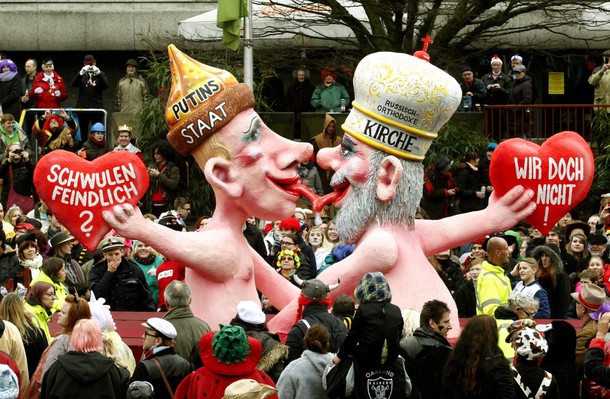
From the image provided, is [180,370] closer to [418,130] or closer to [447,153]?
[418,130]

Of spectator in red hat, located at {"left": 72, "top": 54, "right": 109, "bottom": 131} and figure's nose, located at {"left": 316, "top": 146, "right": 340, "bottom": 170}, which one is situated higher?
figure's nose, located at {"left": 316, "top": 146, "right": 340, "bottom": 170}

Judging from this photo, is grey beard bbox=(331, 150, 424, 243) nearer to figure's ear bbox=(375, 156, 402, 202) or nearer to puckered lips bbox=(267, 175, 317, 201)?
figure's ear bbox=(375, 156, 402, 202)

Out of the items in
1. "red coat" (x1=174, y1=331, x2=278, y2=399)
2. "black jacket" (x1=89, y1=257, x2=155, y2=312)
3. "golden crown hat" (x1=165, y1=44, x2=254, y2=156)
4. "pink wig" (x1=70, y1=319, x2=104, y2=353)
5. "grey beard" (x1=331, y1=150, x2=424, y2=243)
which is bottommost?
"black jacket" (x1=89, y1=257, x2=155, y2=312)

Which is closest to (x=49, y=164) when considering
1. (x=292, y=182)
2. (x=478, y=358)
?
(x=292, y=182)

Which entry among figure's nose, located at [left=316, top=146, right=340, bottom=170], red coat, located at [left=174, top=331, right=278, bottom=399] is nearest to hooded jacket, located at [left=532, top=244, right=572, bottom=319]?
figure's nose, located at [left=316, top=146, right=340, bottom=170]

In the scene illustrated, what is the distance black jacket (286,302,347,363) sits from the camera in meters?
11.5

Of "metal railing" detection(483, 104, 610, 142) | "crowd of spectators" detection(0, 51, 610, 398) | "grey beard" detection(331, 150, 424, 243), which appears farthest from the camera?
"metal railing" detection(483, 104, 610, 142)

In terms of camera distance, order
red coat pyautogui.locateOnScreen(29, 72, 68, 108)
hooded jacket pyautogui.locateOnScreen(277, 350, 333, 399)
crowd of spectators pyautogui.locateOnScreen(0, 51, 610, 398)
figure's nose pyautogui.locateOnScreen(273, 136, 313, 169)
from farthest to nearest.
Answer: red coat pyautogui.locateOnScreen(29, 72, 68, 108), figure's nose pyautogui.locateOnScreen(273, 136, 313, 169), hooded jacket pyautogui.locateOnScreen(277, 350, 333, 399), crowd of spectators pyautogui.locateOnScreen(0, 51, 610, 398)

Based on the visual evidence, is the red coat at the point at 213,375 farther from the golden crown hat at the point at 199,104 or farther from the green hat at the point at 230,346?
the golden crown hat at the point at 199,104

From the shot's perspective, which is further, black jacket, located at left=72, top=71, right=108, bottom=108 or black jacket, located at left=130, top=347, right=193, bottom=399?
black jacket, located at left=72, top=71, right=108, bottom=108

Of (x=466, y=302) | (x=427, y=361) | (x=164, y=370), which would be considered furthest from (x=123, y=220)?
(x=466, y=302)

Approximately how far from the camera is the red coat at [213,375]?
10.3 metres

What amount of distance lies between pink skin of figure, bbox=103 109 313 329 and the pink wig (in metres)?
2.09

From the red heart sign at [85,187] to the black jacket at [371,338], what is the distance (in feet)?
9.80
